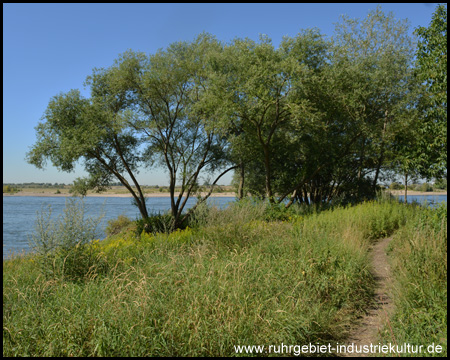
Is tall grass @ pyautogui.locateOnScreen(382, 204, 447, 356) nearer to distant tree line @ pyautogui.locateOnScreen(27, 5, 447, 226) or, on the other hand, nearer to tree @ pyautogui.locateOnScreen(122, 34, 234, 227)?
distant tree line @ pyautogui.locateOnScreen(27, 5, 447, 226)

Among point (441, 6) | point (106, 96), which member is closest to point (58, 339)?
point (441, 6)

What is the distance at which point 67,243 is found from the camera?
17.2ft

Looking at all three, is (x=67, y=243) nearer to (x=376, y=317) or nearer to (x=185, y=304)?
(x=185, y=304)

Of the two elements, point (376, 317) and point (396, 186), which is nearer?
point (376, 317)

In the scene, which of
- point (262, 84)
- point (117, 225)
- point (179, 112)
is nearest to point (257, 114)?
point (262, 84)

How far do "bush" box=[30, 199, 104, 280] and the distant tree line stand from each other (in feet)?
28.7

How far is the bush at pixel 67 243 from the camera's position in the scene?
4.97m

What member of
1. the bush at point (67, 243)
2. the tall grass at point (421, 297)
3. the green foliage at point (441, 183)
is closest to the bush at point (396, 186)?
the green foliage at point (441, 183)

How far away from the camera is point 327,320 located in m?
4.04

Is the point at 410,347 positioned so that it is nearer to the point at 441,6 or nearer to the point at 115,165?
the point at 441,6

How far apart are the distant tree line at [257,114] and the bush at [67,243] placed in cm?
876

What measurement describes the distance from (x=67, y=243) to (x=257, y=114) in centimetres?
1046

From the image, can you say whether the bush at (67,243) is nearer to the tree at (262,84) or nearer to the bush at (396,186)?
the tree at (262,84)

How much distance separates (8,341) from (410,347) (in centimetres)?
399
